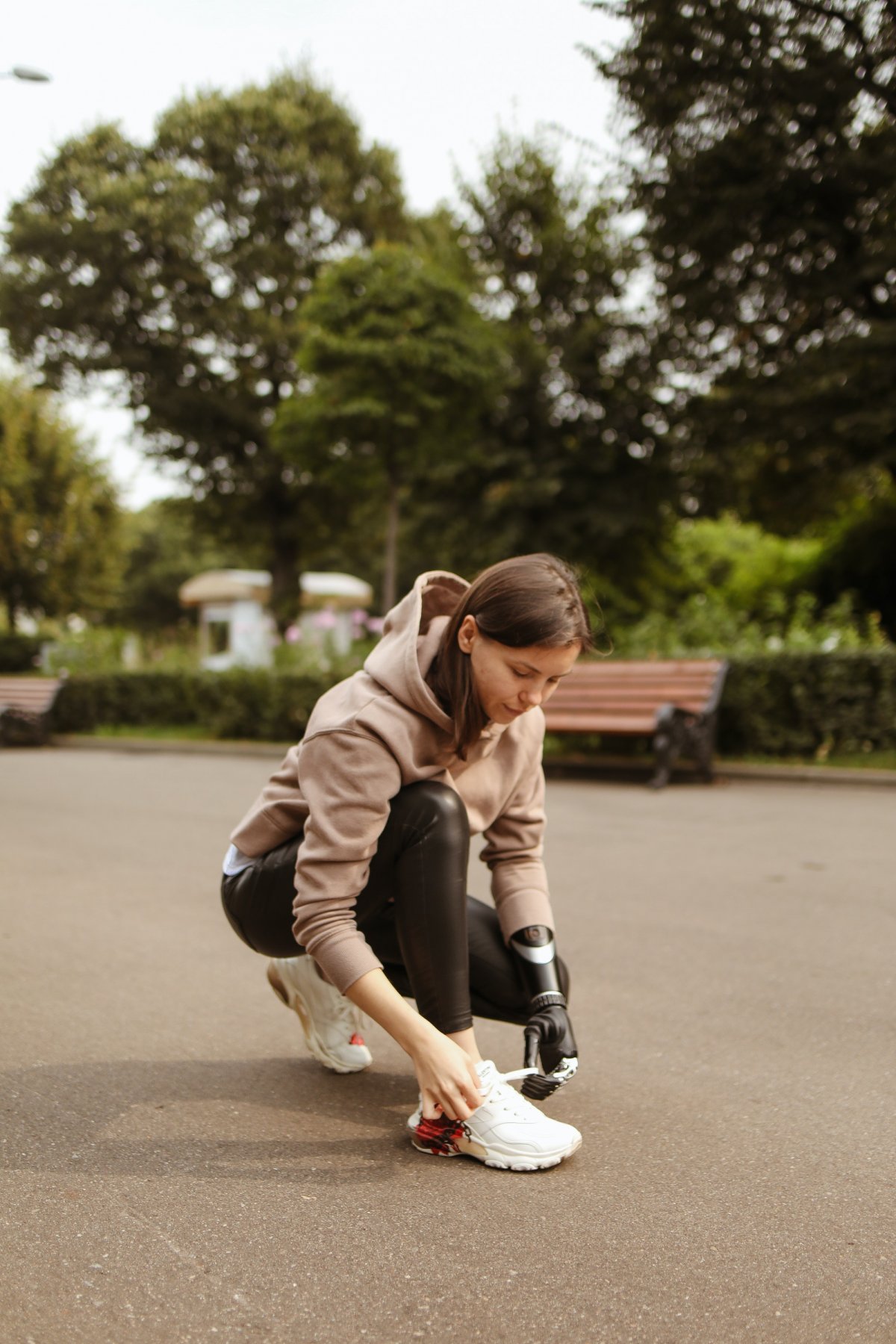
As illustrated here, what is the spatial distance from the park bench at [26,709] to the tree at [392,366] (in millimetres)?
4719

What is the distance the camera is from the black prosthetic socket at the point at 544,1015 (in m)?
2.30

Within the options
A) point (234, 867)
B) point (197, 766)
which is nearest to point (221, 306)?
point (197, 766)

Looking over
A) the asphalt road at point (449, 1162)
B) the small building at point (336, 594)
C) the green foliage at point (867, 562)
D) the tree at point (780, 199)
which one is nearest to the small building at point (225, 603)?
the small building at point (336, 594)

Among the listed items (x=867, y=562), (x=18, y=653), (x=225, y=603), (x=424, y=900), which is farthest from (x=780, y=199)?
(x=225, y=603)

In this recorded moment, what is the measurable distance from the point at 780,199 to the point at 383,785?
51.8 feet

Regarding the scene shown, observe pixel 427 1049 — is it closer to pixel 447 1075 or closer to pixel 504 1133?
pixel 447 1075

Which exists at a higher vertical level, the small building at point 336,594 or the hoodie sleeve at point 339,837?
the small building at point 336,594

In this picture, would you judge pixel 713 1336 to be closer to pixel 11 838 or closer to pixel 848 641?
pixel 11 838

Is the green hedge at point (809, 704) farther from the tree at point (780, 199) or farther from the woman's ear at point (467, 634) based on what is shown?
the woman's ear at point (467, 634)

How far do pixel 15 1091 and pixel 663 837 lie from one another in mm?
4721

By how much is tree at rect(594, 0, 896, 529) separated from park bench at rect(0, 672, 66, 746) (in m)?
10.6

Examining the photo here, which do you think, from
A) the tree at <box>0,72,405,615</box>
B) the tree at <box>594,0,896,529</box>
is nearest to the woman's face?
the tree at <box>594,0,896,529</box>

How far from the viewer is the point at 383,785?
7.38 feet

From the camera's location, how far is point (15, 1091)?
104 inches
